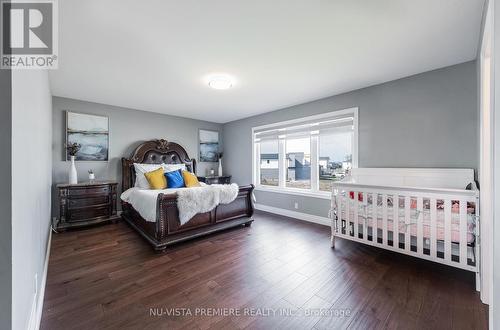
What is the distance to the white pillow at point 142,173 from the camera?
403cm

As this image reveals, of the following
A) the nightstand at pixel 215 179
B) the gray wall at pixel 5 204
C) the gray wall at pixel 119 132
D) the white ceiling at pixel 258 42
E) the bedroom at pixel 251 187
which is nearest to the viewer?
the gray wall at pixel 5 204

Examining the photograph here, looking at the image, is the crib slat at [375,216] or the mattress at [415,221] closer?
the mattress at [415,221]

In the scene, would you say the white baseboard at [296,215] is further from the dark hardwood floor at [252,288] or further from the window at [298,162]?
the dark hardwood floor at [252,288]

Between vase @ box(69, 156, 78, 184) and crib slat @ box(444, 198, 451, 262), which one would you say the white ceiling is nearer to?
vase @ box(69, 156, 78, 184)

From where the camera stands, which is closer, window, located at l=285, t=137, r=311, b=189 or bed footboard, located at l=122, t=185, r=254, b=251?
bed footboard, located at l=122, t=185, r=254, b=251

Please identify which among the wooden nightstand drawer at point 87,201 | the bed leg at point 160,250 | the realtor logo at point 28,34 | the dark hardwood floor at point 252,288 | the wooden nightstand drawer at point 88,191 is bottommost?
the dark hardwood floor at point 252,288

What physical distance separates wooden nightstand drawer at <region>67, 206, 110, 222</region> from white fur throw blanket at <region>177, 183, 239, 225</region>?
1.93 m

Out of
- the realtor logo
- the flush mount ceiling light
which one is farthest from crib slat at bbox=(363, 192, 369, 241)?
the realtor logo

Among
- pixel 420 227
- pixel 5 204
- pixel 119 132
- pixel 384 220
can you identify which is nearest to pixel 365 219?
pixel 384 220

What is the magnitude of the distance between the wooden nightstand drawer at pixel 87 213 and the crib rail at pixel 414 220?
3915 mm

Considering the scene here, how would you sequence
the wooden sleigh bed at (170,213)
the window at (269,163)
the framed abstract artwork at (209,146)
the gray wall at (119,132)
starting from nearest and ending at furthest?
the wooden sleigh bed at (170,213) → the gray wall at (119,132) → the window at (269,163) → the framed abstract artwork at (209,146)

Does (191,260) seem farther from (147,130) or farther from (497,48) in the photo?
(147,130)

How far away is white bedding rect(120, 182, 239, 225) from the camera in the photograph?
2.84 meters

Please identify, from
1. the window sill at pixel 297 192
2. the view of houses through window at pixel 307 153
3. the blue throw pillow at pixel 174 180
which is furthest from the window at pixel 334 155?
the blue throw pillow at pixel 174 180
